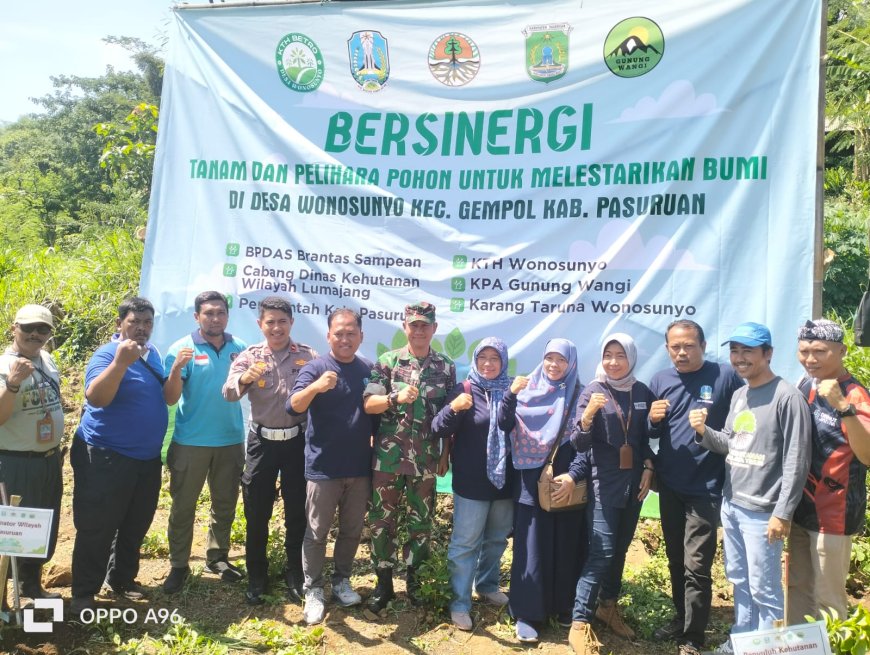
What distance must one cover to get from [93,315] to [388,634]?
513 cm

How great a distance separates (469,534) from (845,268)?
17.3 feet

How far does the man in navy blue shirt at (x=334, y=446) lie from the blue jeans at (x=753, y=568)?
187 centimetres

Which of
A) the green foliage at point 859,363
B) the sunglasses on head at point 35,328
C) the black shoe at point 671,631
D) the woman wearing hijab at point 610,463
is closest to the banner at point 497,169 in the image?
the woman wearing hijab at point 610,463

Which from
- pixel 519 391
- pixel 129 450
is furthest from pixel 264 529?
pixel 519 391

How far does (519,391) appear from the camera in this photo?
3.65 m

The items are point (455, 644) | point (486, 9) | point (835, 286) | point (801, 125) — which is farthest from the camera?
point (835, 286)

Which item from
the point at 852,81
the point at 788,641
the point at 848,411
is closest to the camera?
the point at 788,641

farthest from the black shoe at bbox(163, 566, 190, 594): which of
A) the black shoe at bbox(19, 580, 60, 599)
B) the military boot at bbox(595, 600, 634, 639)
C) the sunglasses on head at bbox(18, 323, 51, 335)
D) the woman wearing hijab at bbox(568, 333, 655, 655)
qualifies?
the military boot at bbox(595, 600, 634, 639)

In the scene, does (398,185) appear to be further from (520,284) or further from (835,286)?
(835,286)

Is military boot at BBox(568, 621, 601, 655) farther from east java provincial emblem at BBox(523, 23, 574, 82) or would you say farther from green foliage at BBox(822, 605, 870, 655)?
east java provincial emblem at BBox(523, 23, 574, 82)

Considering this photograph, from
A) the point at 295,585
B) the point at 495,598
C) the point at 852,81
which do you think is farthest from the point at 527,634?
the point at 852,81

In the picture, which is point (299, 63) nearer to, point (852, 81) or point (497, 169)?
point (497, 169)

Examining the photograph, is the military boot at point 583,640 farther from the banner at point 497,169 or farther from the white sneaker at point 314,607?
the banner at point 497,169

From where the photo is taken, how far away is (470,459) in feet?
12.1
